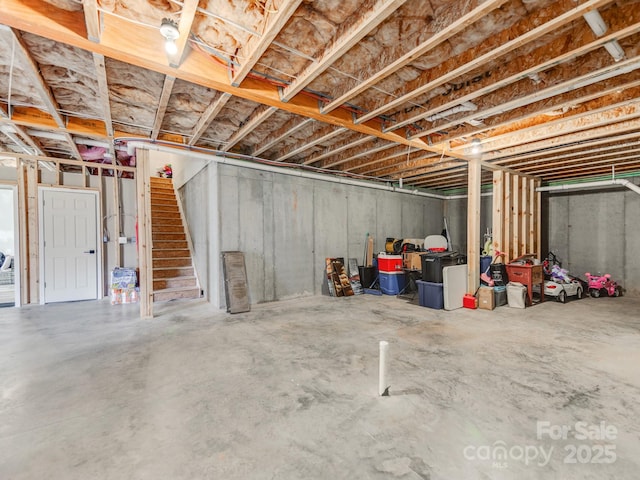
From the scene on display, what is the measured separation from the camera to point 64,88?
3037mm

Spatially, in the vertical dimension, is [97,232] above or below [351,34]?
below

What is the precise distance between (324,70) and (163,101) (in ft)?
5.80

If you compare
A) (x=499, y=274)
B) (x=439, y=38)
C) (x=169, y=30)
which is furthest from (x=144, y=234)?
(x=499, y=274)

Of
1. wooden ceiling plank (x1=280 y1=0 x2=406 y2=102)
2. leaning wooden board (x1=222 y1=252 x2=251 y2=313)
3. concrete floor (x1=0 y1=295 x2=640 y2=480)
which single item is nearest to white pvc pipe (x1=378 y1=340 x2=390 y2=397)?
concrete floor (x1=0 y1=295 x2=640 y2=480)

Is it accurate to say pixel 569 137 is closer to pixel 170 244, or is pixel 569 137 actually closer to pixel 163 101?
pixel 163 101

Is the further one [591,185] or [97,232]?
[591,185]

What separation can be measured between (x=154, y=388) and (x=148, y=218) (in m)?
2.90

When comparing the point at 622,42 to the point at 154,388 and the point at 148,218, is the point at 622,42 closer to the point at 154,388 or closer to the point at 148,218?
the point at 154,388

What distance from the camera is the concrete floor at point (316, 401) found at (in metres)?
1.59

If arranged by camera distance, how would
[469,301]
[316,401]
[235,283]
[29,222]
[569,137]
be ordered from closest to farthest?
[316,401] < [569,137] < [235,283] < [469,301] < [29,222]

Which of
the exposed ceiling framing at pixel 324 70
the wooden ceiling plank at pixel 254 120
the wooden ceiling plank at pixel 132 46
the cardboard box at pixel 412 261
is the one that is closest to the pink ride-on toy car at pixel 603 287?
the exposed ceiling framing at pixel 324 70

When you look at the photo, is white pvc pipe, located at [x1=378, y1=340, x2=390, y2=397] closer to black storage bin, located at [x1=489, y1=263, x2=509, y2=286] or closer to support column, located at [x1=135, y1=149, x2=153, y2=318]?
support column, located at [x1=135, y1=149, x2=153, y2=318]

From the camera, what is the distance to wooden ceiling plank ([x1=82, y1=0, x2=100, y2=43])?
5.91ft

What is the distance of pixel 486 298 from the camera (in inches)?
195
